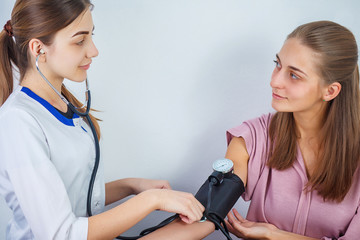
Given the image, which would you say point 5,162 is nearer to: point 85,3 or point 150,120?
point 85,3

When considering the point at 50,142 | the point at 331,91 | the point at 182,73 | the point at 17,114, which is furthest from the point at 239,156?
the point at 17,114

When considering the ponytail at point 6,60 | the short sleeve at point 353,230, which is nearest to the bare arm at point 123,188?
the ponytail at point 6,60

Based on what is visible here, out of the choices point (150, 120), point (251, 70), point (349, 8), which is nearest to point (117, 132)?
point (150, 120)

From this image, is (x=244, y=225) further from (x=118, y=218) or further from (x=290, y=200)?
(x=118, y=218)

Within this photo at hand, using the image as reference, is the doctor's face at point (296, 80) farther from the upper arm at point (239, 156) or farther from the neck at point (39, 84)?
the neck at point (39, 84)

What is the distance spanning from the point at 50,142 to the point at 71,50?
286 millimetres

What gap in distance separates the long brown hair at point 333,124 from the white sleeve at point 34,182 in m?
0.76

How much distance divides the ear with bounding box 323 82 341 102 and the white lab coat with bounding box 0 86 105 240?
86cm

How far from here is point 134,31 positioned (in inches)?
64.7

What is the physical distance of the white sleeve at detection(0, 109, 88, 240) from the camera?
3.11 feet

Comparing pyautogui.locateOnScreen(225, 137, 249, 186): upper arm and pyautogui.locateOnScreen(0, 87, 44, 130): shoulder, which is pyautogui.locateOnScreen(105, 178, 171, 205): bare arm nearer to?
pyautogui.locateOnScreen(225, 137, 249, 186): upper arm

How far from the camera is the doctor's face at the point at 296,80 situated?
1.19 m

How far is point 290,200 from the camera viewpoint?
132 cm

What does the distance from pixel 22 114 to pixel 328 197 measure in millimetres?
1039
